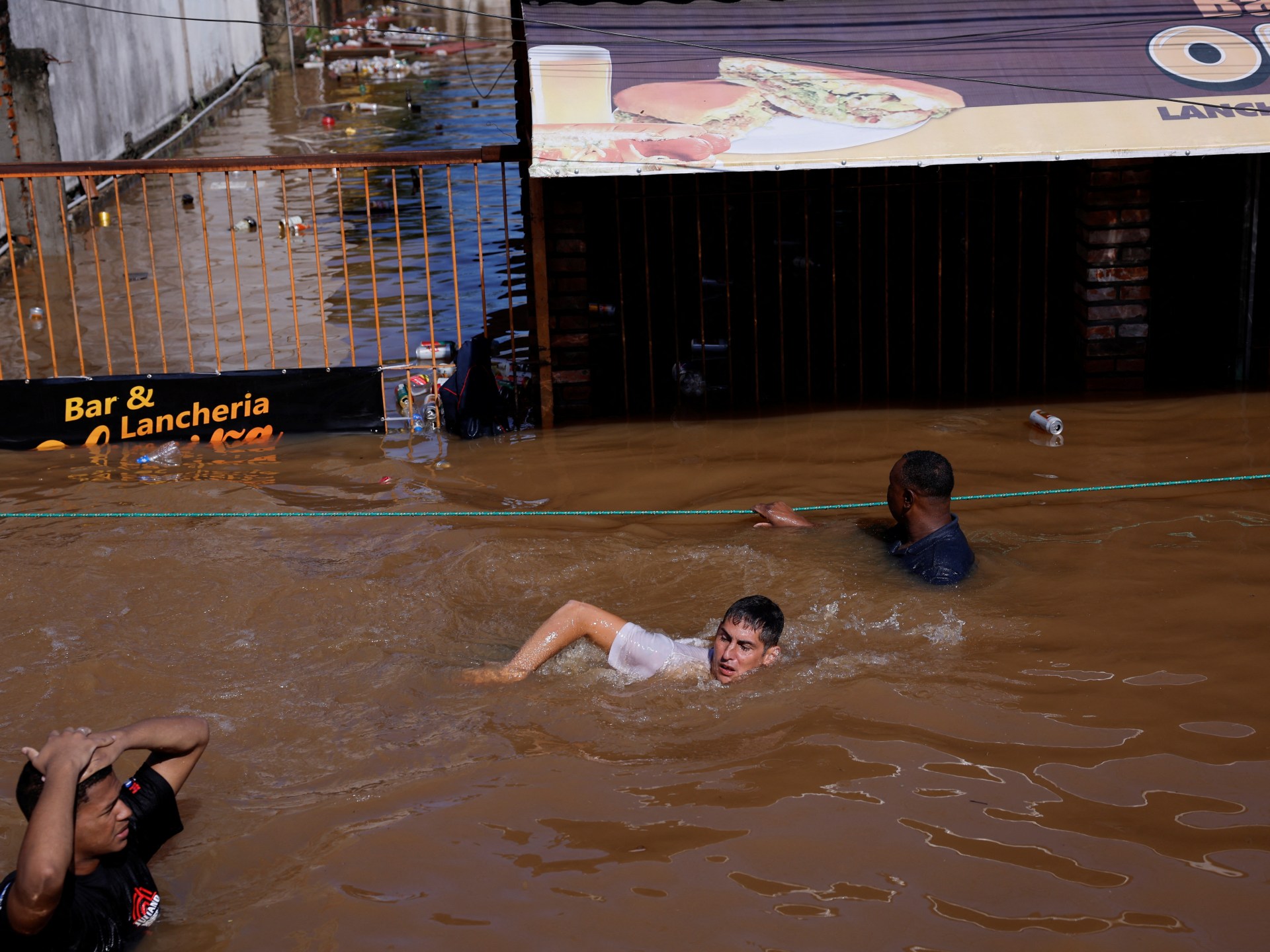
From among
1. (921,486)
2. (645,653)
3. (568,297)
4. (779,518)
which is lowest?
(645,653)

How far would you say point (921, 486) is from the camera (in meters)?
6.48

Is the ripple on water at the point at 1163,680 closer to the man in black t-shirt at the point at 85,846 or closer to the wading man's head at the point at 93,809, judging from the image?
the man in black t-shirt at the point at 85,846

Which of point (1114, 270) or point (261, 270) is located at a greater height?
point (261, 270)

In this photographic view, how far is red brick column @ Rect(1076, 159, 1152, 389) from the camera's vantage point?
30.6 ft

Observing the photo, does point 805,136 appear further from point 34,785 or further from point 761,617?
point 34,785

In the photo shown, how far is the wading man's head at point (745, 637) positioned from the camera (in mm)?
5480

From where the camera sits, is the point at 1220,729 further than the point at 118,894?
Yes

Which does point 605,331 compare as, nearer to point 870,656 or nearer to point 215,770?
point 870,656

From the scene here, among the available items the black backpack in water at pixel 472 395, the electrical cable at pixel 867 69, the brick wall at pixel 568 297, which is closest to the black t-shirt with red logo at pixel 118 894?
the black backpack in water at pixel 472 395

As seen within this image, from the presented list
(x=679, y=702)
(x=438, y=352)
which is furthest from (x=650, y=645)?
(x=438, y=352)

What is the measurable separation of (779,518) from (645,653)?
1890mm

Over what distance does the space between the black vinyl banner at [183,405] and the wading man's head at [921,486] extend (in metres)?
4.29

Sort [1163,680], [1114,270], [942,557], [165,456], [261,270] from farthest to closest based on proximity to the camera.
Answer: [261,270]
[1114,270]
[165,456]
[942,557]
[1163,680]

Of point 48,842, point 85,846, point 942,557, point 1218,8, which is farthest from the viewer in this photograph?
point 1218,8
